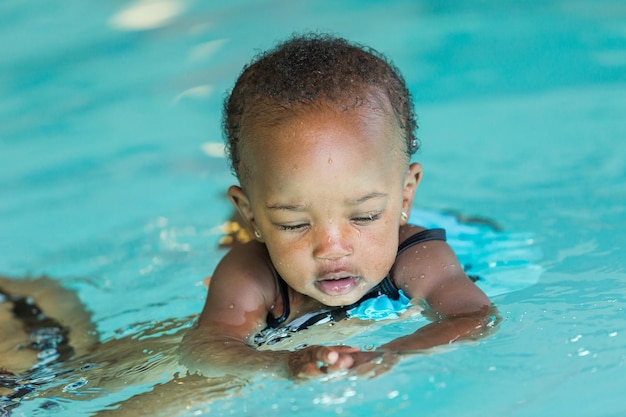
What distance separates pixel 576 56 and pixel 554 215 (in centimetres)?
150

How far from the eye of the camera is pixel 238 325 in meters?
2.61

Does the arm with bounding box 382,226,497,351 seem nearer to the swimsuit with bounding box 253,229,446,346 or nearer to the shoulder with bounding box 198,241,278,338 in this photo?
the swimsuit with bounding box 253,229,446,346

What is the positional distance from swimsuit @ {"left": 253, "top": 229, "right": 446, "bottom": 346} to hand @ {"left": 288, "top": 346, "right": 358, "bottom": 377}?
1.71ft

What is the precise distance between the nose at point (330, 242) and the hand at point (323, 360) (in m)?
0.29

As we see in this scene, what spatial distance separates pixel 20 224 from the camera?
4285 millimetres

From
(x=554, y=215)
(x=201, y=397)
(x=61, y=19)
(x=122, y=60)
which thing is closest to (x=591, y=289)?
(x=554, y=215)

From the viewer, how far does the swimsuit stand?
8.82 feet

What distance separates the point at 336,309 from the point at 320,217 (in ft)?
1.48

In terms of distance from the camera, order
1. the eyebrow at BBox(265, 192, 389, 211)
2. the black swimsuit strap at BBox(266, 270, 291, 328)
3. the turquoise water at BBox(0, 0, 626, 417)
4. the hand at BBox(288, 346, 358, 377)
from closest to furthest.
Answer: the hand at BBox(288, 346, 358, 377), the eyebrow at BBox(265, 192, 389, 211), the black swimsuit strap at BBox(266, 270, 291, 328), the turquoise water at BBox(0, 0, 626, 417)

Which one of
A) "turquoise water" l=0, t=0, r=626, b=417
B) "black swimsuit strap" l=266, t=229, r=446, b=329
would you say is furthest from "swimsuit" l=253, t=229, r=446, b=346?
"turquoise water" l=0, t=0, r=626, b=417

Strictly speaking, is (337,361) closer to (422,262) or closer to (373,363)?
(373,363)

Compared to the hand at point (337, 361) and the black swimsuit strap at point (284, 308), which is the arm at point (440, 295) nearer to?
the hand at point (337, 361)

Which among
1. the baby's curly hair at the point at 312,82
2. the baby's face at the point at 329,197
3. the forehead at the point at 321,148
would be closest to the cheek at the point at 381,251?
the baby's face at the point at 329,197

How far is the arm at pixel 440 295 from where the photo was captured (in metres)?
2.33
